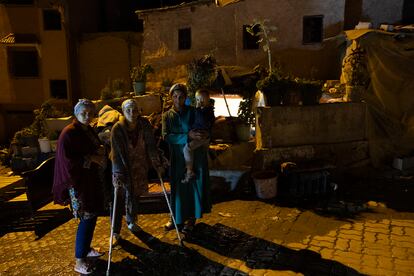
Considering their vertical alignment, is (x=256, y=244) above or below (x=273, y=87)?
below

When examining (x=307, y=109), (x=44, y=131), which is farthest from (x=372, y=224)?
(x=44, y=131)

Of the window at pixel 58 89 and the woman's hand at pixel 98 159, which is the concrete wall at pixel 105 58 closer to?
the window at pixel 58 89

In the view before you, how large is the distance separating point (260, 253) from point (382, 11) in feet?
43.8

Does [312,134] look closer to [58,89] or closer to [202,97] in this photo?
[202,97]

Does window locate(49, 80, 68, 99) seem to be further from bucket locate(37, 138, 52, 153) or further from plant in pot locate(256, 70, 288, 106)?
plant in pot locate(256, 70, 288, 106)

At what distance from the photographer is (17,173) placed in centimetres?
1681

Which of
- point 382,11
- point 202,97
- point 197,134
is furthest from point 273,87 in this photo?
point 382,11

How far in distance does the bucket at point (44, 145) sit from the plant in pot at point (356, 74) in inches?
402

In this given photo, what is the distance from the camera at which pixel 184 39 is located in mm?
17844

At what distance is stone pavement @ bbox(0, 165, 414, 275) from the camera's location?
17.4 feet

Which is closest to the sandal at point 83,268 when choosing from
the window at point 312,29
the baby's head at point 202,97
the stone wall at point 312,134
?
the baby's head at point 202,97

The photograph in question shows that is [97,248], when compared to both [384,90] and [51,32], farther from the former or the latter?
[51,32]

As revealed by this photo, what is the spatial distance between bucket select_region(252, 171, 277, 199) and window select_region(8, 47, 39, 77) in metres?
19.7

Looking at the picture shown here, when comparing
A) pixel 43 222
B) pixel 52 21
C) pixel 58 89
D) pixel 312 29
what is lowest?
pixel 43 222
